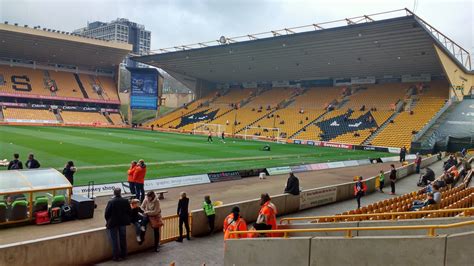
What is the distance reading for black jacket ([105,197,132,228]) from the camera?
28.0 ft

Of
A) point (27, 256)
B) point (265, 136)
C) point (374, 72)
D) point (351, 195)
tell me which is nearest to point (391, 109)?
point (374, 72)

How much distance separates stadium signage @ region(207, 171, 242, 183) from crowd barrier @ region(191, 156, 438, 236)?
6.55 m

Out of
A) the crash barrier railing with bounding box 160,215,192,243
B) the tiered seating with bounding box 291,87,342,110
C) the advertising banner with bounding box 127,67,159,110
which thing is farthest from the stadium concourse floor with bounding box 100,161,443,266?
the advertising banner with bounding box 127,67,159,110

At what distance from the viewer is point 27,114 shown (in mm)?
60281

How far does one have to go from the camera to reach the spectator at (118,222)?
855 centimetres

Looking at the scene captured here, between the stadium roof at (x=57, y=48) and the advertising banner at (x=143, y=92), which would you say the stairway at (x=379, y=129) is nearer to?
the advertising banner at (x=143, y=92)

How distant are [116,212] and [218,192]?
9411 millimetres

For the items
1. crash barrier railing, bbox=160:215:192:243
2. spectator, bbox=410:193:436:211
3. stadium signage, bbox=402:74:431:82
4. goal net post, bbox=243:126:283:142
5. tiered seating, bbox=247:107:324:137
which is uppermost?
stadium signage, bbox=402:74:431:82

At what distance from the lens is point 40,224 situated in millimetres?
11281

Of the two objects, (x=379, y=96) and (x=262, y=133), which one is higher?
(x=379, y=96)

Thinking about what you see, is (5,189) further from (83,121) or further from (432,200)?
(83,121)

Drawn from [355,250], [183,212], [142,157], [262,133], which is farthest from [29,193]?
[262,133]

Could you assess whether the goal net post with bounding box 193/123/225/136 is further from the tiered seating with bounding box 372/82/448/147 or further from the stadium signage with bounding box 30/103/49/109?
the stadium signage with bounding box 30/103/49/109

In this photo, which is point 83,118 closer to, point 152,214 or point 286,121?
point 286,121
